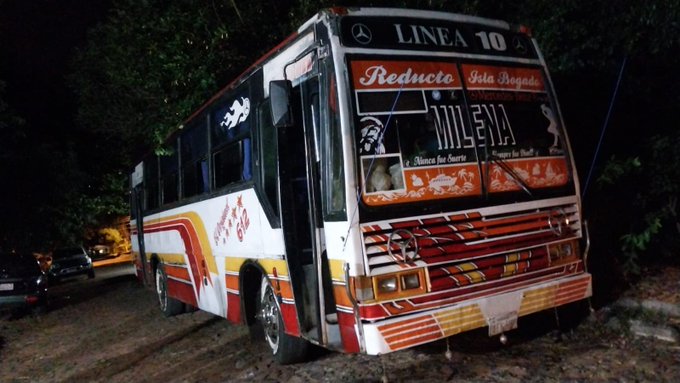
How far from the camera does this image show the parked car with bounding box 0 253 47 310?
42.2ft

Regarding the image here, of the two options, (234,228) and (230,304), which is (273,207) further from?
(230,304)

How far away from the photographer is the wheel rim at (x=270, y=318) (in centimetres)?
625

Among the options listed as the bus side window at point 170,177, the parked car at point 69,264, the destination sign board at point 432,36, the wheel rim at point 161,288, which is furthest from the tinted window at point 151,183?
the parked car at point 69,264

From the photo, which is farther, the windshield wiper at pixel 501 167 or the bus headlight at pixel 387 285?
the windshield wiper at pixel 501 167

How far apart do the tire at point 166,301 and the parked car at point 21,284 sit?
4042 millimetres

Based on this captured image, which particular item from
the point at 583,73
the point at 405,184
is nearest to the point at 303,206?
the point at 405,184

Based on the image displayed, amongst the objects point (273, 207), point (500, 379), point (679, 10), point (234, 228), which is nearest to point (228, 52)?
point (234, 228)

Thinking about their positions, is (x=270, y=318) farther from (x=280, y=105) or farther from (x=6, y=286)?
(x=6, y=286)

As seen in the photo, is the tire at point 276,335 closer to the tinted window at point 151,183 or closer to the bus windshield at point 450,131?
the bus windshield at point 450,131

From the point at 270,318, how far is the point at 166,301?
5.00 meters

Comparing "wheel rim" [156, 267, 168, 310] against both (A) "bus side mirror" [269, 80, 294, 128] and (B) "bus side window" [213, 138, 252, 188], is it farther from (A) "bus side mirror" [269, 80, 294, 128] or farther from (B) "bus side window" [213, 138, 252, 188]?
(A) "bus side mirror" [269, 80, 294, 128]

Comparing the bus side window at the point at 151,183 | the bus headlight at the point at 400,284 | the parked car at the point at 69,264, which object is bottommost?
the bus headlight at the point at 400,284

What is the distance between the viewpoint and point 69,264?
22.9 meters

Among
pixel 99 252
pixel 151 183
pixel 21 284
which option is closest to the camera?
pixel 151 183
